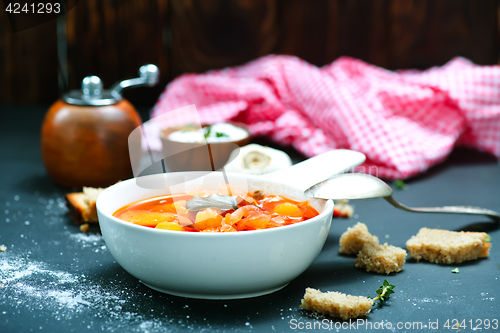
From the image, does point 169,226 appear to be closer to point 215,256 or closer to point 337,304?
point 215,256

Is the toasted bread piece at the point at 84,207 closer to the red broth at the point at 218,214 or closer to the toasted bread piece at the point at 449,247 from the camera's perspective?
the red broth at the point at 218,214

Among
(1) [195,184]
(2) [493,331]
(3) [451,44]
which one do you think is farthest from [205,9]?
(2) [493,331]

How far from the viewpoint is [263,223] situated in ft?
3.61

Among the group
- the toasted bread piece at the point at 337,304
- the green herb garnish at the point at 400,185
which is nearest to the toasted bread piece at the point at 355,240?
the toasted bread piece at the point at 337,304

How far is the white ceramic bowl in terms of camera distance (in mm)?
1012

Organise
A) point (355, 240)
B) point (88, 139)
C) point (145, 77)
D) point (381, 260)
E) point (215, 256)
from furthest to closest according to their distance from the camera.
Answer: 1. point (145, 77)
2. point (88, 139)
3. point (355, 240)
4. point (381, 260)
5. point (215, 256)

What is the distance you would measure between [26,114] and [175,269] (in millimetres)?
2391

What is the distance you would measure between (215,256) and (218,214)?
0.13 metres

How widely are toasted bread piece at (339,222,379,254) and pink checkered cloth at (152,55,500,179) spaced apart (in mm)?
792

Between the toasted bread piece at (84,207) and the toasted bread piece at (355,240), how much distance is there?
29.0 inches

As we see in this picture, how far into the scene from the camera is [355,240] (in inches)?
54.9

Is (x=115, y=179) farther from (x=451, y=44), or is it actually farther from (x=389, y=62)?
(x=451, y=44)

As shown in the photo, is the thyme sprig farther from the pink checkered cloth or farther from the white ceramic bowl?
the pink checkered cloth

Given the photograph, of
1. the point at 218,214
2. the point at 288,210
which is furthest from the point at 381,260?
the point at 218,214
